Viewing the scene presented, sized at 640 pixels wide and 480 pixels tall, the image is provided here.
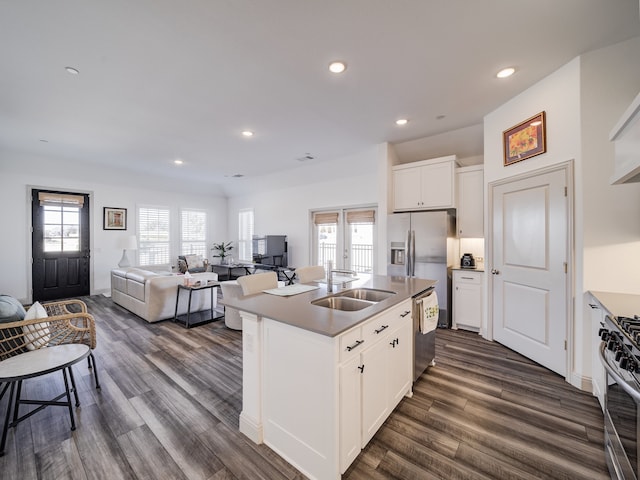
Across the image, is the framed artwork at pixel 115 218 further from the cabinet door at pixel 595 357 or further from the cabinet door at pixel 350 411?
the cabinet door at pixel 595 357

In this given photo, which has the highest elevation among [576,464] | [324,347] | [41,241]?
[41,241]

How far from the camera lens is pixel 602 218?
2.31 meters

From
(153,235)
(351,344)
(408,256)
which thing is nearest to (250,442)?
(351,344)

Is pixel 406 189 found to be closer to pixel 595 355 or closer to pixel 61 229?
pixel 595 355

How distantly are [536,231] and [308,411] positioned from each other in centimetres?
297

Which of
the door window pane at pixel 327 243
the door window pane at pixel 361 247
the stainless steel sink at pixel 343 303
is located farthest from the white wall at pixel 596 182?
the door window pane at pixel 327 243

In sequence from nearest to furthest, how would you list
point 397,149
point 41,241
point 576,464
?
point 576,464, point 397,149, point 41,241

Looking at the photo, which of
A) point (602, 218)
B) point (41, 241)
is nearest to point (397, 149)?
point (602, 218)

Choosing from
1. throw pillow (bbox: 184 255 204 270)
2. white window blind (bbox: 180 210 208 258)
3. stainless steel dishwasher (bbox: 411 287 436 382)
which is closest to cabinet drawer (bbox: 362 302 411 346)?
stainless steel dishwasher (bbox: 411 287 436 382)

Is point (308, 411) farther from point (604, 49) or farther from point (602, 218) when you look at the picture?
point (604, 49)

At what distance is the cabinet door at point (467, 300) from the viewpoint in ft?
12.3

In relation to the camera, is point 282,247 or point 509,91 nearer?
point 509,91

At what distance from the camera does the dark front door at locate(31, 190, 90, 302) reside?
18.2 ft

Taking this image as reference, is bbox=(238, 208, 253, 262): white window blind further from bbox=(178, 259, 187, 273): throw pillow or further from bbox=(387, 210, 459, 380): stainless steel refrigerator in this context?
bbox=(387, 210, 459, 380): stainless steel refrigerator
